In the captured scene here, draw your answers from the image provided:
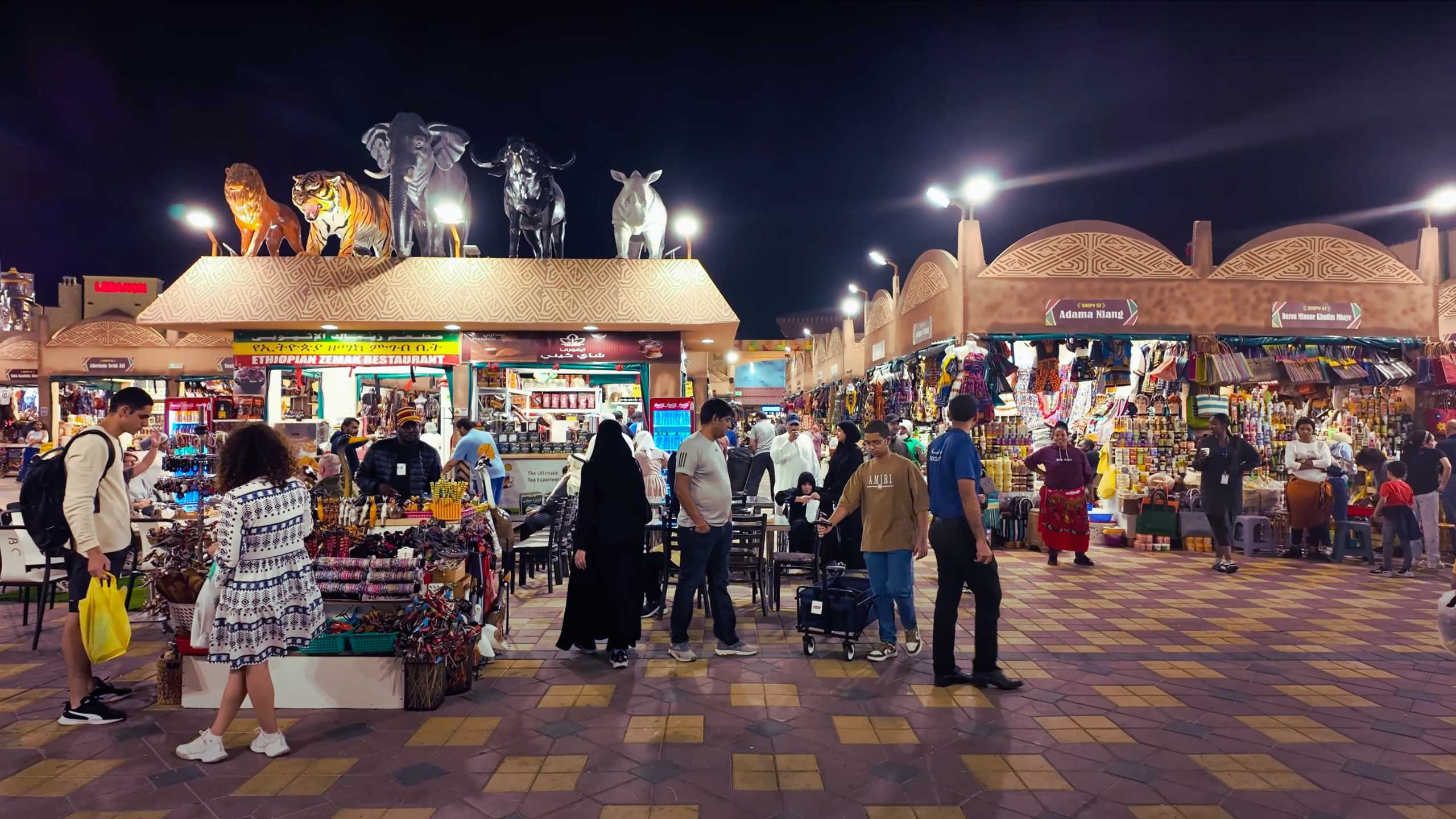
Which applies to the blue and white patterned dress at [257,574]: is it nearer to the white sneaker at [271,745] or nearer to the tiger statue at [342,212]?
the white sneaker at [271,745]

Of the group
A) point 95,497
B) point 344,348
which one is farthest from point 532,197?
point 95,497

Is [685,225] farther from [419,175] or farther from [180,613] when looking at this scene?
[180,613]

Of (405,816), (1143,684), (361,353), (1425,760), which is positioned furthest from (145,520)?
(1425,760)

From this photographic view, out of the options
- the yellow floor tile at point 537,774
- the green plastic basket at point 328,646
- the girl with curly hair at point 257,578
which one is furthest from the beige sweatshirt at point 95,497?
the yellow floor tile at point 537,774

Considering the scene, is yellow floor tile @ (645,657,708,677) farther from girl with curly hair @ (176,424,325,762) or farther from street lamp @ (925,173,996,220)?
street lamp @ (925,173,996,220)

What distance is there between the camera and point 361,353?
1201 cm

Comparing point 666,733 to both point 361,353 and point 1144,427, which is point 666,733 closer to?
point 1144,427

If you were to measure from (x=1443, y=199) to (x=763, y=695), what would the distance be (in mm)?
11136

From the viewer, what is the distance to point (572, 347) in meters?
12.3

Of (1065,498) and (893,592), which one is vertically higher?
(1065,498)

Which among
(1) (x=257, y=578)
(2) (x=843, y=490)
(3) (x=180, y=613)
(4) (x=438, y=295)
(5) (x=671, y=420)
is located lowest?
(3) (x=180, y=613)

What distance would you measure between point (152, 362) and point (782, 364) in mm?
16546

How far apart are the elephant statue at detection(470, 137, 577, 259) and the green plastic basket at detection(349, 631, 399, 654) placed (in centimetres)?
859

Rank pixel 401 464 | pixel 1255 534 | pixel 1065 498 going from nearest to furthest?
pixel 401 464
pixel 1065 498
pixel 1255 534
